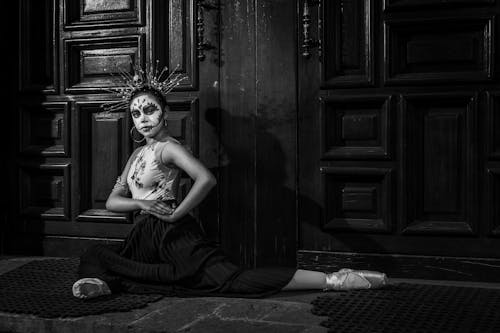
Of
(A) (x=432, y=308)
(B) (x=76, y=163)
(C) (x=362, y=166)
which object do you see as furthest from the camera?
(B) (x=76, y=163)

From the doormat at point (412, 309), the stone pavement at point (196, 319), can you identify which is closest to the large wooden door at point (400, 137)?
the doormat at point (412, 309)

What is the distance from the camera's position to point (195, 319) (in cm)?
290

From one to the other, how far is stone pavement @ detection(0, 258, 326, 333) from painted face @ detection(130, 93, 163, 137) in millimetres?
957

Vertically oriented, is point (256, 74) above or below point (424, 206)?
above

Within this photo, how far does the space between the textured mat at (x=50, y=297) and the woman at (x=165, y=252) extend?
0.10 meters

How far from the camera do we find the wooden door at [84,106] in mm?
4180

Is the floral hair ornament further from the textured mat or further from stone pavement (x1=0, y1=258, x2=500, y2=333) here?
stone pavement (x1=0, y1=258, x2=500, y2=333)

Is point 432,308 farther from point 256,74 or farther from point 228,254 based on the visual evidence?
point 256,74

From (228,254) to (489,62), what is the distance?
1951mm

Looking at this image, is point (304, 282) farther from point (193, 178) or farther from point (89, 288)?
point (89, 288)

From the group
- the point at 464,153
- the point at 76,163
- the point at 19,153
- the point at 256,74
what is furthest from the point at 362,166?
the point at 19,153

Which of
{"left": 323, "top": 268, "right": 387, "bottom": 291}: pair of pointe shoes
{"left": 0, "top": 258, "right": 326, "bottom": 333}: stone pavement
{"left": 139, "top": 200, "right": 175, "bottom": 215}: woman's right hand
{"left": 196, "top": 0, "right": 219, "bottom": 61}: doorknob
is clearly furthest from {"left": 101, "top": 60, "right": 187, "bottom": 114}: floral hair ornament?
{"left": 323, "top": 268, "right": 387, "bottom": 291}: pair of pointe shoes

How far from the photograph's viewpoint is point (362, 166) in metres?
3.87

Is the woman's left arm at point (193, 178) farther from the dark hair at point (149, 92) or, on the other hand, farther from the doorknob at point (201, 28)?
the doorknob at point (201, 28)
